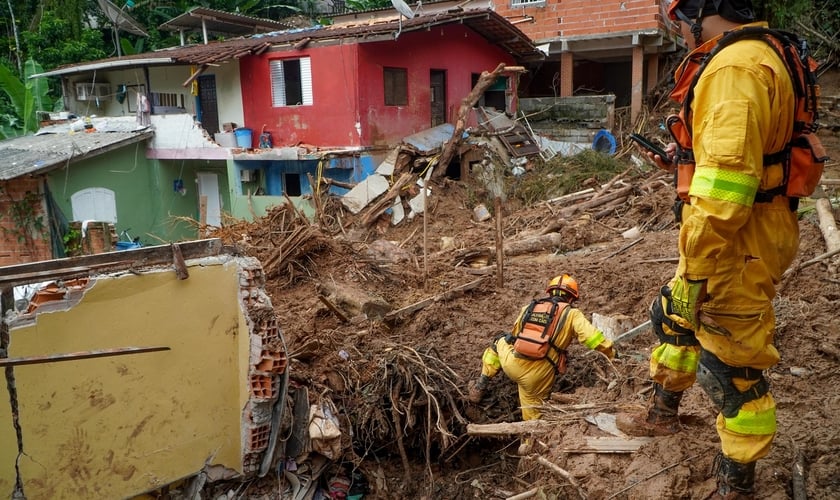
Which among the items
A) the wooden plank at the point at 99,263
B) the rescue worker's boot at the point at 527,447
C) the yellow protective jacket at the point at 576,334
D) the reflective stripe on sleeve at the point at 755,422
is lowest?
the rescue worker's boot at the point at 527,447

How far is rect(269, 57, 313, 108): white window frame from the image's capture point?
15.4 metres

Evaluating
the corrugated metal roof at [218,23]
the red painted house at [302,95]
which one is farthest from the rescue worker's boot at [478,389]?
the corrugated metal roof at [218,23]

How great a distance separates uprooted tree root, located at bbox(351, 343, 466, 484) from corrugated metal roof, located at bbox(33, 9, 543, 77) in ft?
31.7

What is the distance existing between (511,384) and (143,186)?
14913mm

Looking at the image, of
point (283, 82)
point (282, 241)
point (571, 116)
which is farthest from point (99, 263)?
Result: point (571, 116)

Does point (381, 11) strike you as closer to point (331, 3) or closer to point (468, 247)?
point (331, 3)

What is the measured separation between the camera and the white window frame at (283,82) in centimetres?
1538

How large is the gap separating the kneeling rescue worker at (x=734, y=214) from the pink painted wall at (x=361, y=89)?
1228cm

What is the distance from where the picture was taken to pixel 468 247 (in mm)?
10641

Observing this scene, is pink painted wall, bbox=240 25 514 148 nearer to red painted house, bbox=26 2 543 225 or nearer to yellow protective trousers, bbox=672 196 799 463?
red painted house, bbox=26 2 543 225

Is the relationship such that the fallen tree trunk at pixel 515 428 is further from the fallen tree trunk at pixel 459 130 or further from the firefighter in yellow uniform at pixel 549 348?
the fallen tree trunk at pixel 459 130

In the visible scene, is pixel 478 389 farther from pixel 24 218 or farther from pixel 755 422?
pixel 24 218

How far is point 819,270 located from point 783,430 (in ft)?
10.4

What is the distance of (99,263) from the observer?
411 cm
